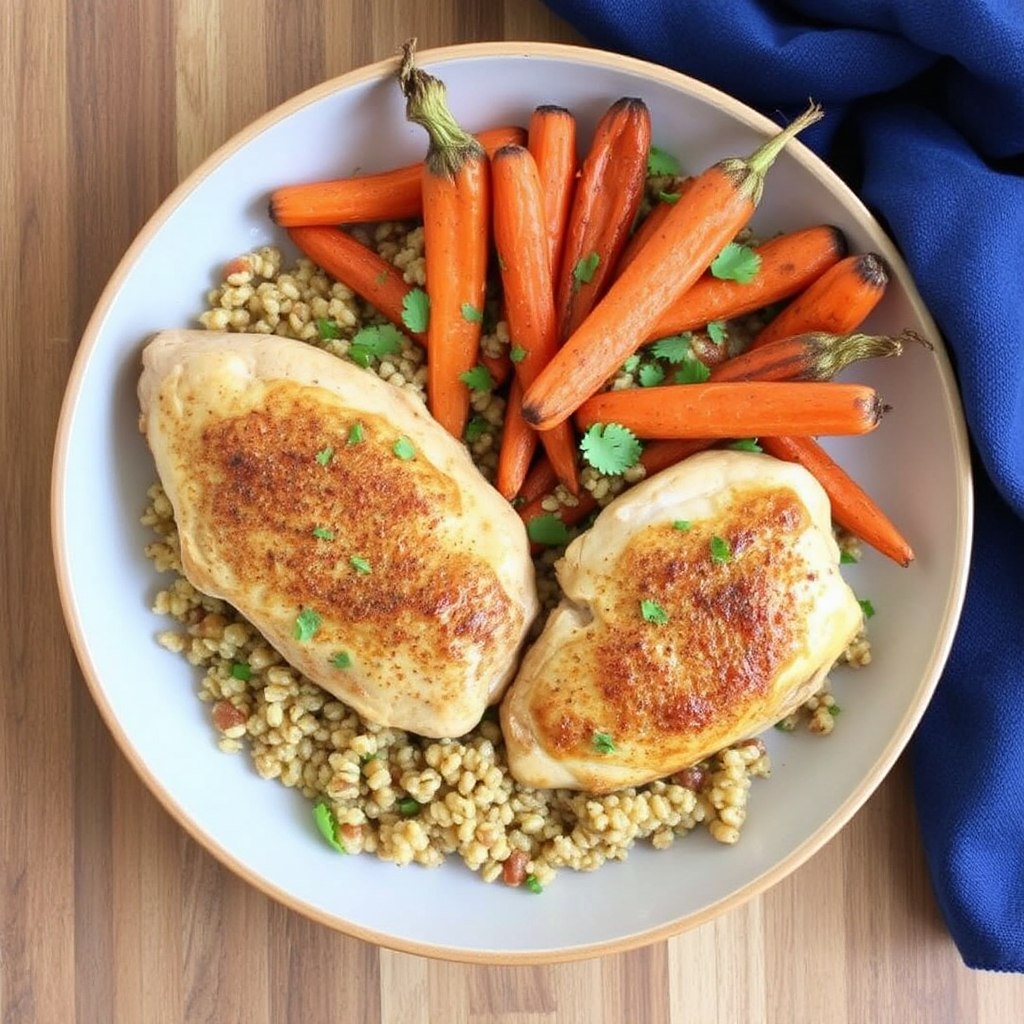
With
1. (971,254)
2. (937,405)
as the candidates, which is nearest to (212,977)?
(937,405)

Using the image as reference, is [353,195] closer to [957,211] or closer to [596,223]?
[596,223]

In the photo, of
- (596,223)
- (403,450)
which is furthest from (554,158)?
(403,450)

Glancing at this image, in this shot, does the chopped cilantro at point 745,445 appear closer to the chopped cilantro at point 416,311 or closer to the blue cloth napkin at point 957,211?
the blue cloth napkin at point 957,211

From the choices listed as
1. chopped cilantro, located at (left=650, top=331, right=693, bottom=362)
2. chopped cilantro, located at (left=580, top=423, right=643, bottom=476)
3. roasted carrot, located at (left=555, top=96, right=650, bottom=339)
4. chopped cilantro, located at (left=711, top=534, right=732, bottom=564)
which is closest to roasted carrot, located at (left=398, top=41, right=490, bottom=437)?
roasted carrot, located at (left=555, top=96, right=650, bottom=339)

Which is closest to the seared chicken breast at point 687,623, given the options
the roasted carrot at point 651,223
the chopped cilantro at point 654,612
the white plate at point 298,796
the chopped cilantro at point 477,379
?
the chopped cilantro at point 654,612

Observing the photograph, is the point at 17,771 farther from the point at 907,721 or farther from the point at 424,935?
the point at 907,721

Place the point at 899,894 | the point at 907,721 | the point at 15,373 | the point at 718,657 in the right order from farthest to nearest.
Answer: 1. the point at 899,894
2. the point at 15,373
3. the point at 907,721
4. the point at 718,657
